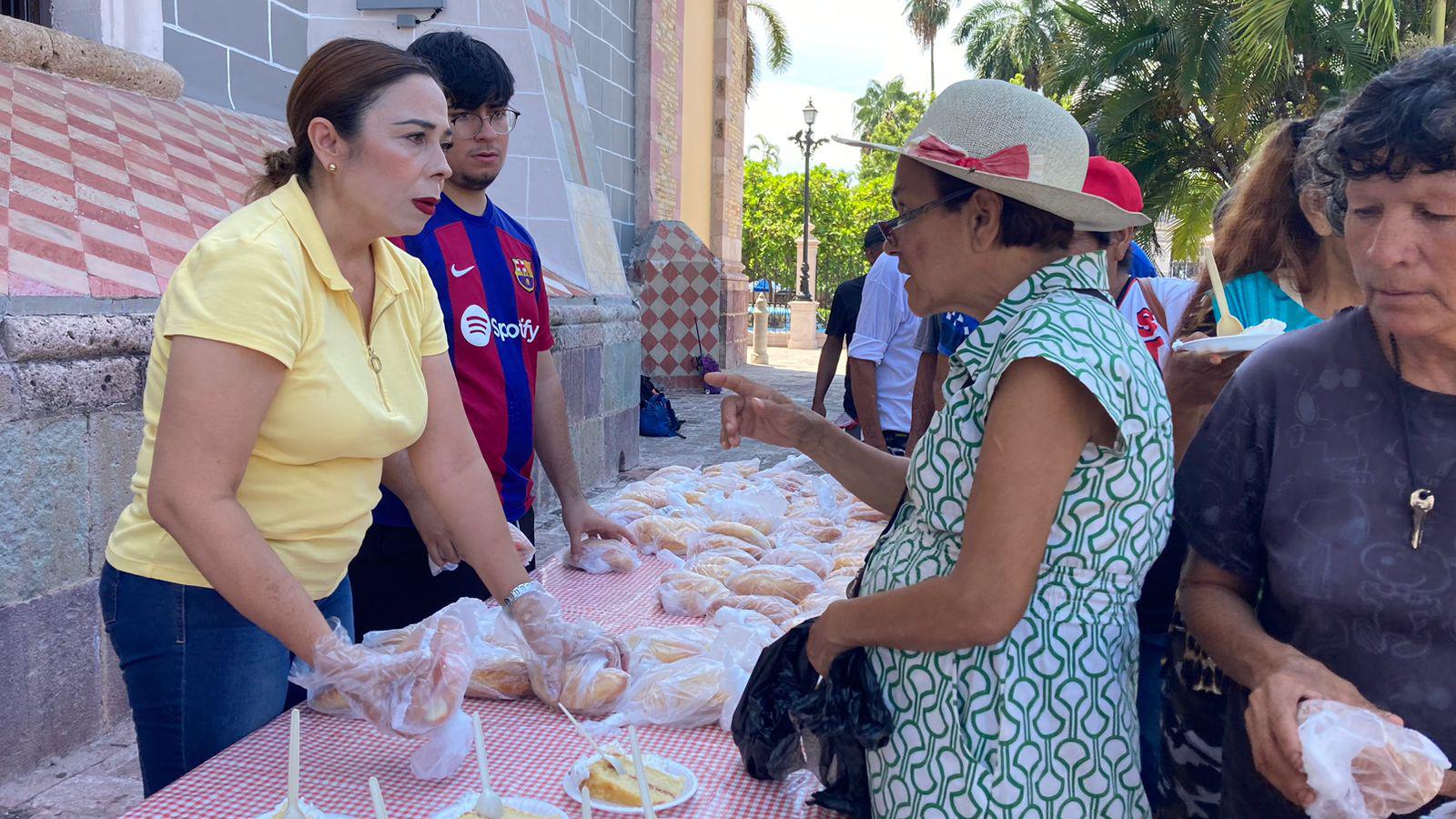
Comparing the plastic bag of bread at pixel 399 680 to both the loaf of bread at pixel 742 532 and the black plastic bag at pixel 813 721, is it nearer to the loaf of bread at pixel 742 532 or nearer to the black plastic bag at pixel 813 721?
the black plastic bag at pixel 813 721

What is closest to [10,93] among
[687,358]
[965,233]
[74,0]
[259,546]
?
[74,0]

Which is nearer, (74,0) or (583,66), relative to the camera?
(74,0)

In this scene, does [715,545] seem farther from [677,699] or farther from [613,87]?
[613,87]

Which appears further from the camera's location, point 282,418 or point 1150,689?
point 1150,689

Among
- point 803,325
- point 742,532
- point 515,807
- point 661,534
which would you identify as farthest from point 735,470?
point 803,325

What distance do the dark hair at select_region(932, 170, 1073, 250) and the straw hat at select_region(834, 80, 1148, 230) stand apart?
0.5 inches

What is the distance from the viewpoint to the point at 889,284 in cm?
491

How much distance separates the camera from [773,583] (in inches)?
109

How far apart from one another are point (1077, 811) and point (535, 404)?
6.62ft

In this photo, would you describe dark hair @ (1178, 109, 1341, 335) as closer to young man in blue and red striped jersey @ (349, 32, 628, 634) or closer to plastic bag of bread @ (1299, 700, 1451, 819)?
plastic bag of bread @ (1299, 700, 1451, 819)

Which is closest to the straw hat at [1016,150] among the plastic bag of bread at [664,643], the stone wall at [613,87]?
the plastic bag of bread at [664,643]

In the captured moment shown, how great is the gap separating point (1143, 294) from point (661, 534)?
167 centimetres

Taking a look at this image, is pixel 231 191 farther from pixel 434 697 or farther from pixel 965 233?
pixel 965 233

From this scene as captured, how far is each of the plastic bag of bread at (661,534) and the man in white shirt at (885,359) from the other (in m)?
1.92
